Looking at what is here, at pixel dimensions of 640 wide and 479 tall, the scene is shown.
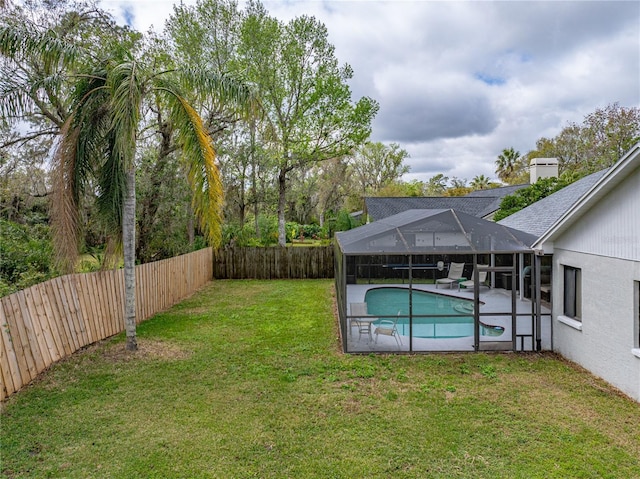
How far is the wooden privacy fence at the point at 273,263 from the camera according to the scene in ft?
56.4

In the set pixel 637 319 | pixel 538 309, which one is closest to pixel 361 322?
pixel 538 309

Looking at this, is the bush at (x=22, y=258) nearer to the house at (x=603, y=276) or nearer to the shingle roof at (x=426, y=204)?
the house at (x=603, y=276)

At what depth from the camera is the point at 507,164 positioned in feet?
148

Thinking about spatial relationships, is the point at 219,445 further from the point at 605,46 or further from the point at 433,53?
the point at 605,46

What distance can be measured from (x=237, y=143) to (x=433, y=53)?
1152cm

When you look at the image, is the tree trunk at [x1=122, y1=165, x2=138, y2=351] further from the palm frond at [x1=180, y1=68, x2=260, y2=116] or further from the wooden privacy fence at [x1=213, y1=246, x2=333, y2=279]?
the wooden privacy fence at [x1=213, y1=246, x2=333, y2=279]

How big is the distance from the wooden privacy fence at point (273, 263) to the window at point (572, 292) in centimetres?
1066

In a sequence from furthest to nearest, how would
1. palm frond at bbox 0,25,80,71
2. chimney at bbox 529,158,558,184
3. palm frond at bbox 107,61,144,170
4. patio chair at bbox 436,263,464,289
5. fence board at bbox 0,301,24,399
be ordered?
chimney at bbox 529,158,558,184 → patio chair at bbox 436,263,464,289 → palm frond at bbox 107,61,144,170 → palm frond at bbox 0,25,80,71 → fence board at bbox 0,301,24,399

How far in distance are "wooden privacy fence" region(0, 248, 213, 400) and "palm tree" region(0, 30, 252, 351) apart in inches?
30.7

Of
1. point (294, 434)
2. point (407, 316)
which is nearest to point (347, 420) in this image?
point (294, 434)

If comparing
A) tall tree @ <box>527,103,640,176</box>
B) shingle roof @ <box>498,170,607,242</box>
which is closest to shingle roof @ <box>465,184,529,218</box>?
tall tree @ <box>527,103,640,176</box>

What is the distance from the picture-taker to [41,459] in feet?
13.4

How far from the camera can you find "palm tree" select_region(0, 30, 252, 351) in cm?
652

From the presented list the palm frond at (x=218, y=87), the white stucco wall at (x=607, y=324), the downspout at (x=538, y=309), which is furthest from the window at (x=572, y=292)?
the palm frond at (x=218, y=87)
